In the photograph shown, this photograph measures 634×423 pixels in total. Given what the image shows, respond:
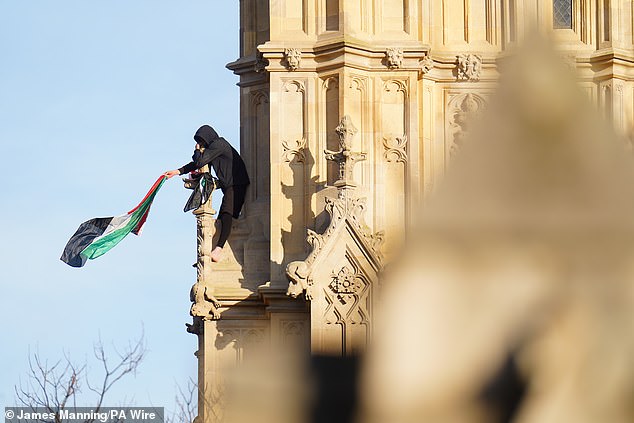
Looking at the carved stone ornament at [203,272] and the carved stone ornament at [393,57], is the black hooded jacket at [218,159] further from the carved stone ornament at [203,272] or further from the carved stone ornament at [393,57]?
the carved stone ornament at [393,57]

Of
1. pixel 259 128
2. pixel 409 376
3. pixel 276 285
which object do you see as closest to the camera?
pixel 409 376

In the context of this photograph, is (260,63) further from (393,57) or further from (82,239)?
(82,239)

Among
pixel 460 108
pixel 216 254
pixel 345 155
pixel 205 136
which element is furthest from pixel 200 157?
pixel 460 108

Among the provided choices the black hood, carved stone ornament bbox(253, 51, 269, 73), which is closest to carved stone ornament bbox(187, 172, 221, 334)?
the black hood

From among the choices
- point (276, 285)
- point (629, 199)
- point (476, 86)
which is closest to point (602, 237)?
point (629, 199)

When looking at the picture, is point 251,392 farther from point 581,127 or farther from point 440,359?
A: point 581,127

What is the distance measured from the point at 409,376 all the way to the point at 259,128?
974 inches

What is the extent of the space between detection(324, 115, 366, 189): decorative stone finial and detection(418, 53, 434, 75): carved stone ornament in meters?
1.91

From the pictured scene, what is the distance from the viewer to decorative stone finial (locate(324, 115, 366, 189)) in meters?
26.8

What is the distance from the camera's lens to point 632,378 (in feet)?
17.1

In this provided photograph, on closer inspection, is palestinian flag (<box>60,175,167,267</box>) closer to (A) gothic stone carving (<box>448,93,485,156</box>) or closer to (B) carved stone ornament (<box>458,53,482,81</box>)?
(A) gothic stone carving (<box>448,93,485,156</box>)

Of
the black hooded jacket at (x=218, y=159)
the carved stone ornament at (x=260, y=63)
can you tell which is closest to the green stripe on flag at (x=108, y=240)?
the black hooded jacket at (x=218, y=159)

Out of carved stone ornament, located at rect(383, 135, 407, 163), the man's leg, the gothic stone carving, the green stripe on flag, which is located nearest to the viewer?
carved stone ornament, located at rect(383, 135, 407, 163)

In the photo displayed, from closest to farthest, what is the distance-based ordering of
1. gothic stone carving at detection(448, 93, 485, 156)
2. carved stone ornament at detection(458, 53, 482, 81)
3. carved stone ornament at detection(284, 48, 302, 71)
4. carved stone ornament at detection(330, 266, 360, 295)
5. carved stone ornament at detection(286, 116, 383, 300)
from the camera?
carved stone ornament at detection(286, 116, 383, 300) → carved stone ornament at detection(330, 266, 360, 295) → carved stone ornament at detection(284, 48, 302, 71) → gothic stone carving at detection(448, 93, 485, 156) → carved stone ornament at detection(458, 53, 482, 81)
